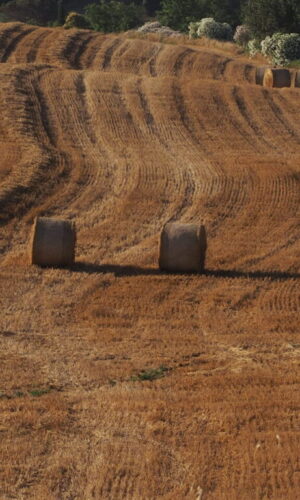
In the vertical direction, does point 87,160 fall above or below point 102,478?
below

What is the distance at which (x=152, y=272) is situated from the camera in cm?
2119

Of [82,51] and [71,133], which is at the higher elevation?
[71,133]

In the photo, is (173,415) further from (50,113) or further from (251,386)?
(50,113)

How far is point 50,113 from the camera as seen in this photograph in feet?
116

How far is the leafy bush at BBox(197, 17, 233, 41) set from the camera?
64.0m

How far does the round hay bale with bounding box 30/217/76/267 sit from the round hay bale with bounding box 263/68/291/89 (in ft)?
85.0

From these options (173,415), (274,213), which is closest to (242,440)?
(173,415)

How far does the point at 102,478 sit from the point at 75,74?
3124 cm

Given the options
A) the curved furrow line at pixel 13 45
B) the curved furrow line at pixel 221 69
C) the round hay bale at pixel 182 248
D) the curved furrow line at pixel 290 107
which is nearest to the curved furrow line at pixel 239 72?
the curved furrow line at pixel 221 69

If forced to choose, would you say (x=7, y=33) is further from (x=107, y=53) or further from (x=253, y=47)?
(x=253, y=47)

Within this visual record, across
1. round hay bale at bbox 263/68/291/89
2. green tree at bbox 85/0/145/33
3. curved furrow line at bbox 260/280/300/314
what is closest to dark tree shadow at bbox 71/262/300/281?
curved furrow line at bbox 260/280/300/314

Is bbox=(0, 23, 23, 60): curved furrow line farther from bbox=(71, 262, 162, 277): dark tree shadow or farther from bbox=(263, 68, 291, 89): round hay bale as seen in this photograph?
bbox=(71, 262, 162, 277): dark tree shadow

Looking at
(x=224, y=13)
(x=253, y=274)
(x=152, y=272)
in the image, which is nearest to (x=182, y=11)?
(x=224, y=13)

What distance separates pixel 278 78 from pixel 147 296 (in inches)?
1080
